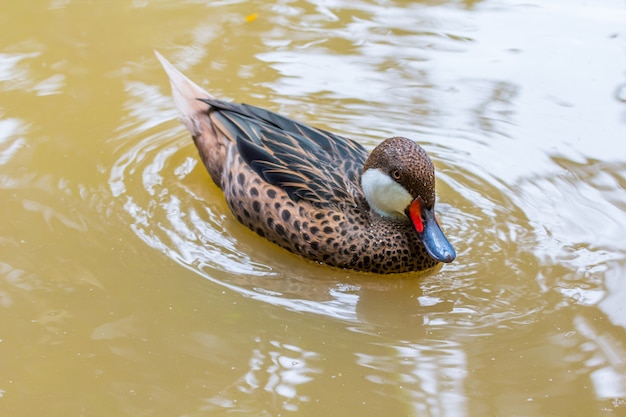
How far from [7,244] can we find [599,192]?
3795 millimetres

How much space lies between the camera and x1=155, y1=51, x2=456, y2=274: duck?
516cm

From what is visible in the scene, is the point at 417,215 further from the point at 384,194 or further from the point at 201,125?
the point at 201,125

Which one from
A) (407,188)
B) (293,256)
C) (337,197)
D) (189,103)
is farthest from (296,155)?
(189,103)

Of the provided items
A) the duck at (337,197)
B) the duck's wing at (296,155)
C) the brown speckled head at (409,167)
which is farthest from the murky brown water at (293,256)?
the brown speckled head at (409,167)

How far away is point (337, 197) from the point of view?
17.7 feet

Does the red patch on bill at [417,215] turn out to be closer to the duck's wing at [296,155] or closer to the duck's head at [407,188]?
the duck's head at [407,188]

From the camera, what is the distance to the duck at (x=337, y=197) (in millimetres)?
5164

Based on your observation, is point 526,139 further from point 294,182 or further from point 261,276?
point 261,276

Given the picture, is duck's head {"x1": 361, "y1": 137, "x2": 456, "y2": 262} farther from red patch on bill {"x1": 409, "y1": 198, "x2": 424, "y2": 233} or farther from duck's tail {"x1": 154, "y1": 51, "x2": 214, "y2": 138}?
duck's tail {"x1": 154, "y1": 51, "x2": 214, "y2": 138}

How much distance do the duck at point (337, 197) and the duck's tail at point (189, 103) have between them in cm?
53

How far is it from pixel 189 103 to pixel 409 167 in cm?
201

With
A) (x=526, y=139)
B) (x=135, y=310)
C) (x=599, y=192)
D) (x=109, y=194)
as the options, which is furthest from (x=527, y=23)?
(x=135, y=310)

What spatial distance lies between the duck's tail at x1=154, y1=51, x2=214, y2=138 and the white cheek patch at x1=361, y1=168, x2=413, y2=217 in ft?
4.78

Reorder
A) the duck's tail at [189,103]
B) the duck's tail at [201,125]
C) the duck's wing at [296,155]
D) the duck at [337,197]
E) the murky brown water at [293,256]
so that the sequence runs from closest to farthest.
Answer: the murky brown water at [293,256] < the duck at [337,197] < the duck's wing at [296,155] < the duck's tail at [201,125] < the duck's tail at [189,103]
